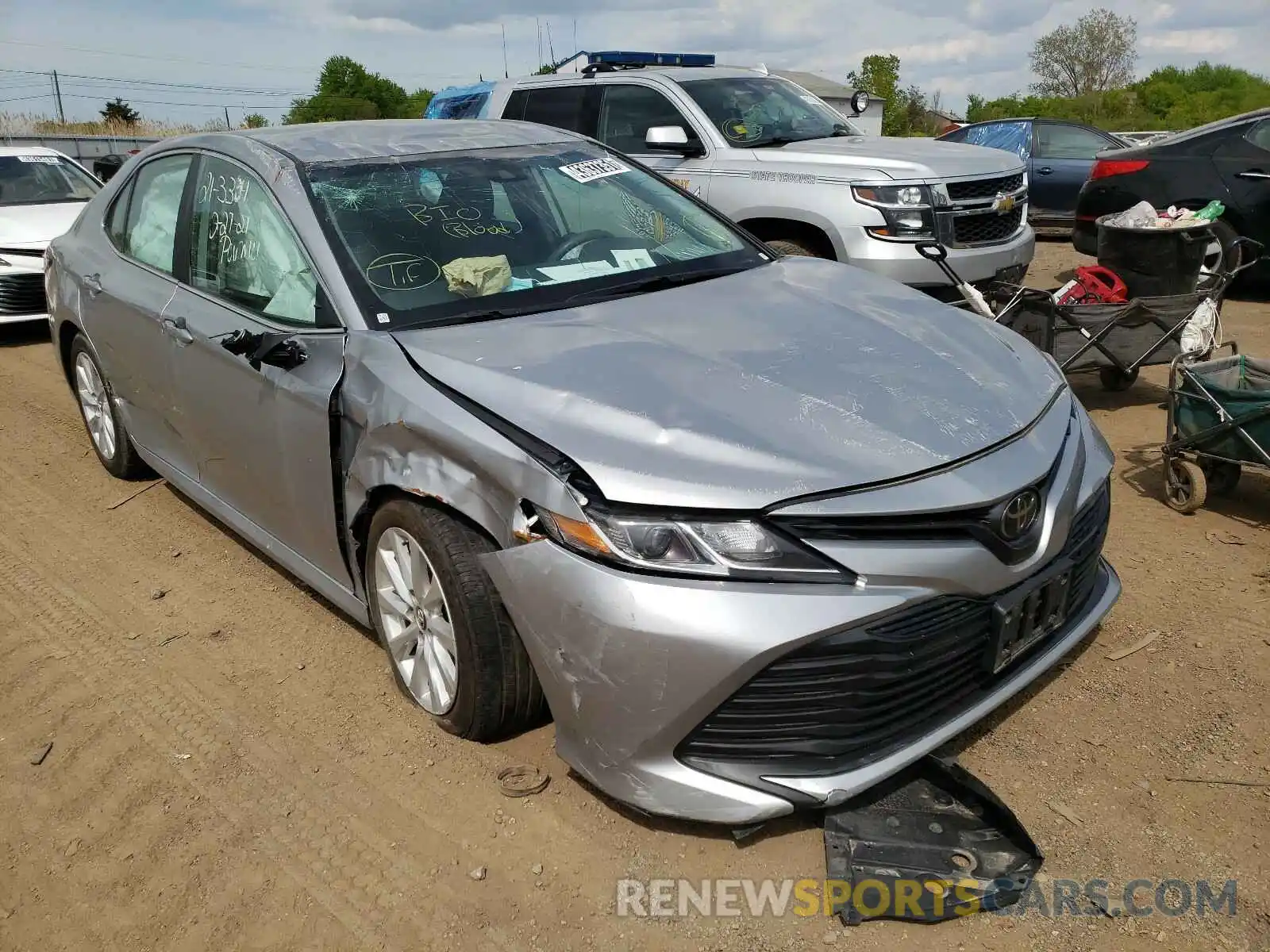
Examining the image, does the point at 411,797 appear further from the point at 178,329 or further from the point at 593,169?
the point at 593,169

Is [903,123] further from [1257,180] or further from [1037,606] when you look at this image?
[1037,606]

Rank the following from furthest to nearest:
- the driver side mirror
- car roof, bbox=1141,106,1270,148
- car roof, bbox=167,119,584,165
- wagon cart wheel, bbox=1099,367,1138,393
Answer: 1. car roof, bbox=1141,106,1270,148
2. the driver side mirror
3. wagon cart wheel, bbox=1099,367,1138,393
4. car roof, bbox=167,119,584,165

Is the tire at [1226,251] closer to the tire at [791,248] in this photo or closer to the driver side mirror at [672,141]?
the tire at [791,248]

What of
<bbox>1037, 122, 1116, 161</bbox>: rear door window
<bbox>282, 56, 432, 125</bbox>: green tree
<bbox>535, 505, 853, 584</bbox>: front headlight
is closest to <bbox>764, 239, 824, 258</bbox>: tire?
<bbox>535, 505, 853, 584</bbox>: front headlight

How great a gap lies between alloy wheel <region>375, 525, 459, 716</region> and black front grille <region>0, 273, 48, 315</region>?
730 centimetres

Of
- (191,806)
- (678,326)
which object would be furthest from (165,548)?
(678,326)

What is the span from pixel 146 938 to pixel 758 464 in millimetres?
1785

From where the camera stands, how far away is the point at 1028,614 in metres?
2.49

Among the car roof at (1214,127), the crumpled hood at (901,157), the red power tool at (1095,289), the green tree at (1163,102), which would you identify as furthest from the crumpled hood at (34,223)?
the green tree at (1163,102)

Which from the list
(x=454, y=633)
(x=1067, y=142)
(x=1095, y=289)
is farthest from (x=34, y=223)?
(x=1067, y=142)

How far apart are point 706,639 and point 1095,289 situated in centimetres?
431

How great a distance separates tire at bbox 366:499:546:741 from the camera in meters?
2.61

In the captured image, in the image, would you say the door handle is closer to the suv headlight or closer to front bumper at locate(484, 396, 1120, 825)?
front bumper at locate(484, 396, 1120, 825)

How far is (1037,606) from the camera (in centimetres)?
252
